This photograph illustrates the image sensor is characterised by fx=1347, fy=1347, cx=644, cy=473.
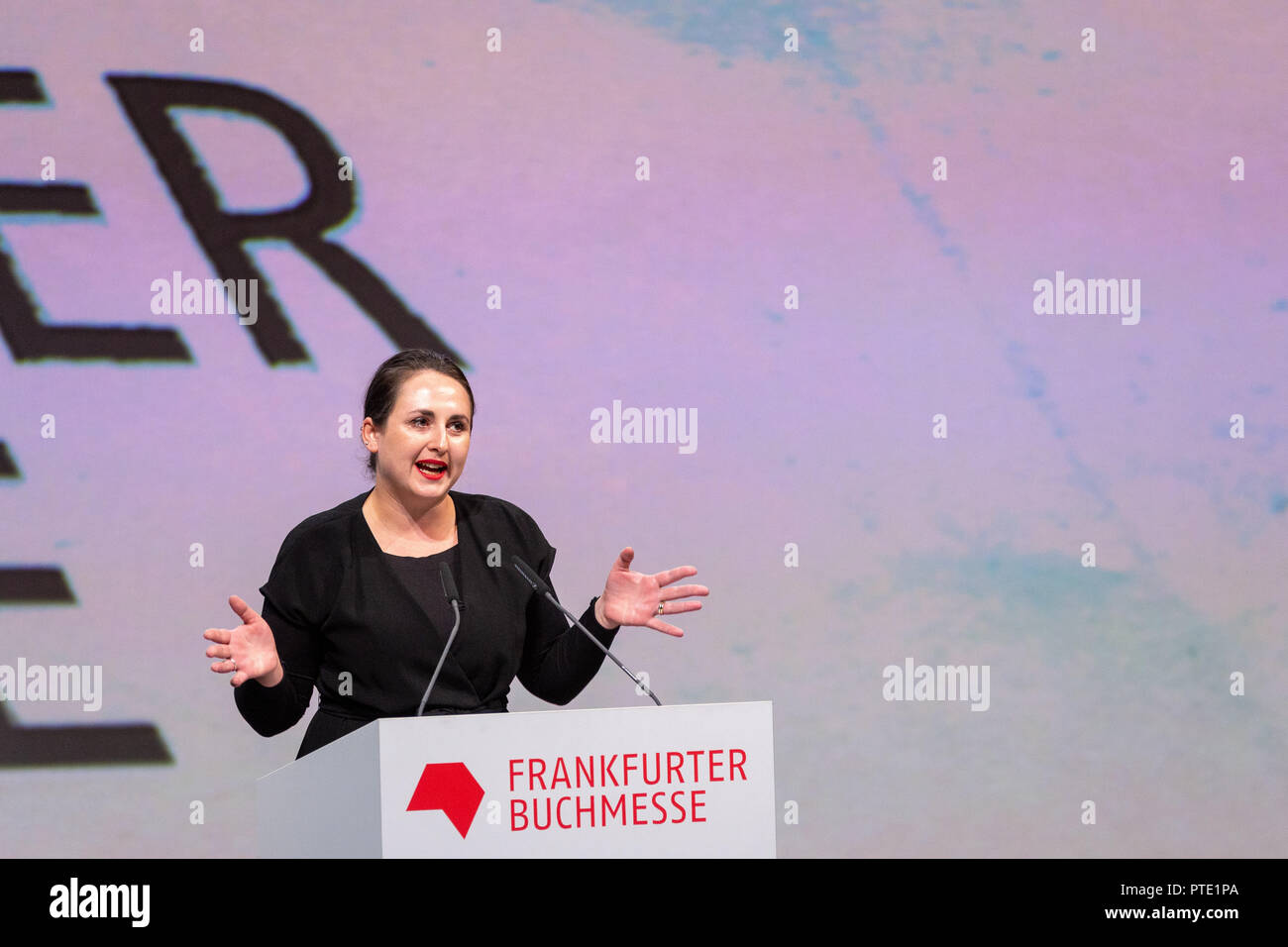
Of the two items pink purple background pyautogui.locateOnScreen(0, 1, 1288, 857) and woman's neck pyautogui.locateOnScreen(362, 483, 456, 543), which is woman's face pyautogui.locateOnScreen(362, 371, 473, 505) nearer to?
woman's neck pyautogui.locateOnScreen(362, 483, 456, 543)

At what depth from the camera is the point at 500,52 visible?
3.69 m

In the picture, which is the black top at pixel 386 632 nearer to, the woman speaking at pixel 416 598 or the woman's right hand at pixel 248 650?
the woman speaking at pixel 416 598

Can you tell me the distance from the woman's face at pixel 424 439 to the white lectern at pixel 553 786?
631 mm

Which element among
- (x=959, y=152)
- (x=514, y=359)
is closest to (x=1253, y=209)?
(x=959, y=152)

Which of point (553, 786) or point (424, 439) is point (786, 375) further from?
point (553, 786)

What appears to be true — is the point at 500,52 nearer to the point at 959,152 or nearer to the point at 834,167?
the point at 834,167

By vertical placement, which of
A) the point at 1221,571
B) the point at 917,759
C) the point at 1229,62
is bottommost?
the point at 917,759

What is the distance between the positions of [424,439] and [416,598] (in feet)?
0.92

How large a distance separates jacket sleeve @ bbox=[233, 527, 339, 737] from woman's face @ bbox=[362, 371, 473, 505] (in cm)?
20

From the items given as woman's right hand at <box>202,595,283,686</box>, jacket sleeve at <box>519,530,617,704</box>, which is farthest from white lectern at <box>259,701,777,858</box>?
jacket sleeve at <box>519,530,617,704</box>

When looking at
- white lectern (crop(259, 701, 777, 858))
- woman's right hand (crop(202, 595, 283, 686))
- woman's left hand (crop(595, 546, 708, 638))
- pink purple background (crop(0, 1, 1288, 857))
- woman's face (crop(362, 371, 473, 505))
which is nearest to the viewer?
white lectern (crop(259, 701, 777, 858))

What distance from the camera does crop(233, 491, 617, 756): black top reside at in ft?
7.48

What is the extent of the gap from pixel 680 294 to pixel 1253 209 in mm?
1658

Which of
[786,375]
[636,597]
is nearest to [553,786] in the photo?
[636,597]
